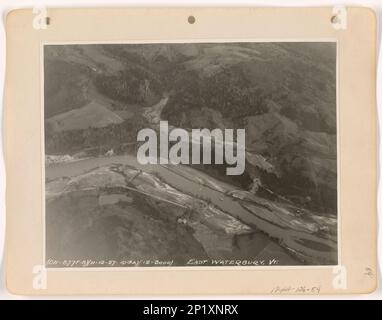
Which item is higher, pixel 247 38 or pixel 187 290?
pixel 247 38

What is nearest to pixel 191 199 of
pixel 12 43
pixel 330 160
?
pixel 330 160

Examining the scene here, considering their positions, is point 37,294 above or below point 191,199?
below

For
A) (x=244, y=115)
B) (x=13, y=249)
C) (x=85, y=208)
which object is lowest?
(x=13, y=249)

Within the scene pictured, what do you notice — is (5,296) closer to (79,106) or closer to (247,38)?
(79,106)

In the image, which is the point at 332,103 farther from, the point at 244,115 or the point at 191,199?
the point at 191,199

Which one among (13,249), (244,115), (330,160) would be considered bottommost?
(13,249)

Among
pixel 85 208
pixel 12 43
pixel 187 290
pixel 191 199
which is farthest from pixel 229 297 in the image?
pixel 12 43
